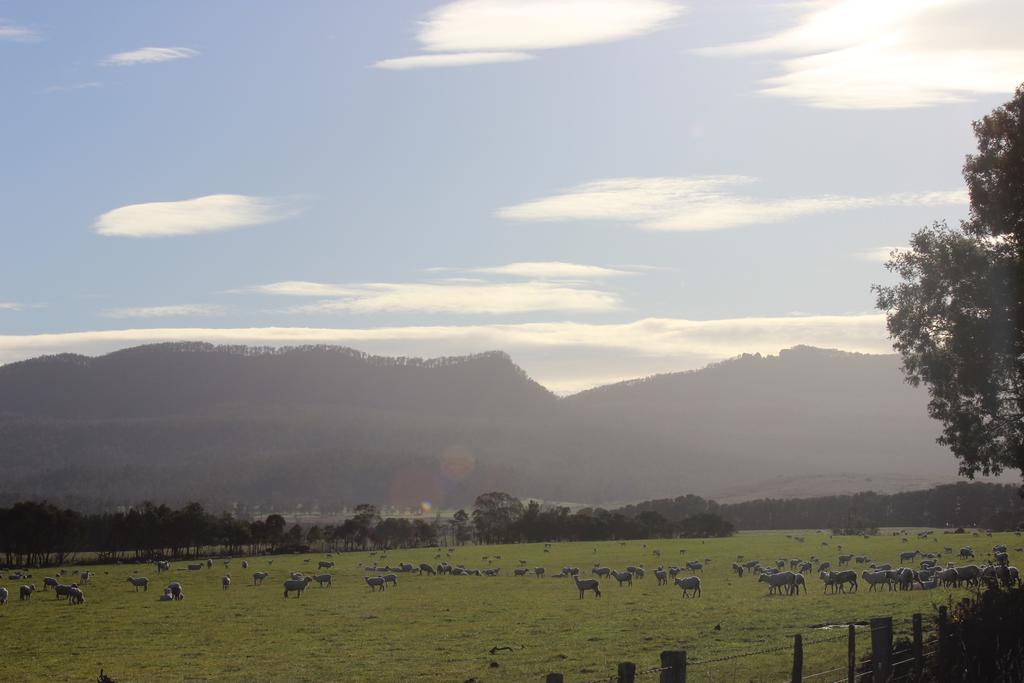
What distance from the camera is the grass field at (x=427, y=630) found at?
28078 millimetres

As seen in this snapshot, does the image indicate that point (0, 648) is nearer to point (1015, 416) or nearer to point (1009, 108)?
point (1015, 416)

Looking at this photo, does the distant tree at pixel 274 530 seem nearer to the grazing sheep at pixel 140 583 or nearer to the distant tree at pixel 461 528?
the distant tree at pixel 461 528

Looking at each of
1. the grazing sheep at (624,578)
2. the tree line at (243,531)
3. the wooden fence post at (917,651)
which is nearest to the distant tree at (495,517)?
the tree line at (243,531)

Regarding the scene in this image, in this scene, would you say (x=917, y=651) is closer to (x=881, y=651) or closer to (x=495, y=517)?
(x=881, y=651)

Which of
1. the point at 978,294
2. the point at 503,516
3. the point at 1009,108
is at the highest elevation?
the point at 1009,108

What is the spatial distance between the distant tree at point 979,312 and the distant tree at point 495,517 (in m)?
130

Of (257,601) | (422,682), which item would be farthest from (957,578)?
(257,601)

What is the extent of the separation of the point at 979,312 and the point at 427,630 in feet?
70.7

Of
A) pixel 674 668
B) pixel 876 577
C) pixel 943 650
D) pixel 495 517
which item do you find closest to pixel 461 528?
pixel 495 517

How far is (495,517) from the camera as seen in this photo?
176250 mm

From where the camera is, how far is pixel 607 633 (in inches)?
1347

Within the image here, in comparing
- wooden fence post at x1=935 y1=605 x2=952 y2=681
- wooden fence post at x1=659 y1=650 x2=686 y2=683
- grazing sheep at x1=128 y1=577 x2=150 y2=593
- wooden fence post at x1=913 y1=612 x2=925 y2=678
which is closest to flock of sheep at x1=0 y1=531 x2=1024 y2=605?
grazing sheep at x1=128 y1=577 x2=150 y2=593

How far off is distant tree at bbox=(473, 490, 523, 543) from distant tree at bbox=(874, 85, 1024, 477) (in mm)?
129848

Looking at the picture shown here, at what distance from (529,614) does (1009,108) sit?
25.0m
